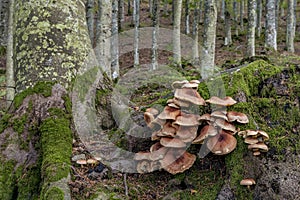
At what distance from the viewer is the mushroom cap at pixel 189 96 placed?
11.5 feet

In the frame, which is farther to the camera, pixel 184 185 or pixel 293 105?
pixel 293 105

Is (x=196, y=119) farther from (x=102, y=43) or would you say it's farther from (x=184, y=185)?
(x=102, y=43)

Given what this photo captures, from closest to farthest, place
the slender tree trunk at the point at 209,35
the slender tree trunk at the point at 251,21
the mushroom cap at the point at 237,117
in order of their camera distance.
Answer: the mushroom cap at the point at 237,117 → the slender tree trunk at the point at 209,35 → the slender tree trunk at the point at 251,21

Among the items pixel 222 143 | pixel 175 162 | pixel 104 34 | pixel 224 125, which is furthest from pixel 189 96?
pixel 104 34

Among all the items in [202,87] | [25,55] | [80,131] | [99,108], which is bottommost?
[80,131]

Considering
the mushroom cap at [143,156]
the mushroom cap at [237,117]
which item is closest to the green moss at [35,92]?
the mushroom cap at [143,156]

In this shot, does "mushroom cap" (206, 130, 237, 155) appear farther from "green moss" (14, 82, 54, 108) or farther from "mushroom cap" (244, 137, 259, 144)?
"green moss" (14, 82, 54, 108)

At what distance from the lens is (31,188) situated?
3.32m

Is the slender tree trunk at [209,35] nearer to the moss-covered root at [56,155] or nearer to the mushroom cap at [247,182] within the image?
the mushroom cap at [247,182]

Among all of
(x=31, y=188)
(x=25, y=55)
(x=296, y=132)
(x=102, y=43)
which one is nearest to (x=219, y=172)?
(x=296, y=132)

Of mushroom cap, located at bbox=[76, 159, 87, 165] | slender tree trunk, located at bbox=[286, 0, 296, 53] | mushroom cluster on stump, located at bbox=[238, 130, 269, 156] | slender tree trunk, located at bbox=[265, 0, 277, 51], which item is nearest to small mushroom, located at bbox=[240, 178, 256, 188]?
mushroom cluster on stump, located at bbox=[238, 130, 269, 156]

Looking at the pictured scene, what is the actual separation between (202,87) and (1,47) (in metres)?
17.8

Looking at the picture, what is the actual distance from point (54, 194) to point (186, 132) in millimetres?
1545

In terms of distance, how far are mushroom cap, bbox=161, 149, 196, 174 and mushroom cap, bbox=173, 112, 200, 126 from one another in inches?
14.5
